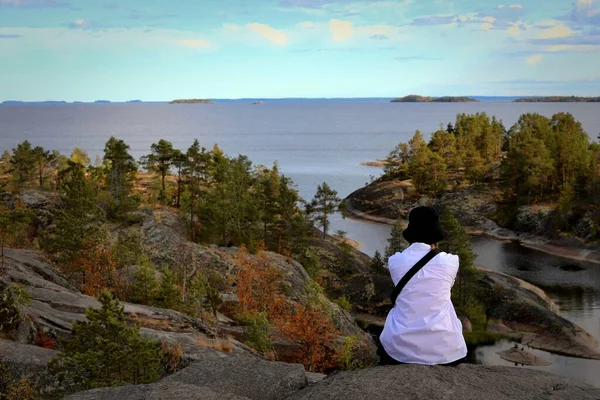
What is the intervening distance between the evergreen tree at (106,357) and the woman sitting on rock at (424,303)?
974 cm

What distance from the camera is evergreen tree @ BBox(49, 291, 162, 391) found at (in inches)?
617

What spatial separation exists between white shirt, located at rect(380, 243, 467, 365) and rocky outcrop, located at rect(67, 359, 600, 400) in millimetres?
241

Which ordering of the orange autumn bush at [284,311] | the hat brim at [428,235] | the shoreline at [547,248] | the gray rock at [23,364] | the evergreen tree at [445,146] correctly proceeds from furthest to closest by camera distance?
the evergreen tree at [445,146]
the shoreline at [547,248]
the orange autumn bush at [284,311]
the gray rock at [23,364]
the hat brim at [428,235]

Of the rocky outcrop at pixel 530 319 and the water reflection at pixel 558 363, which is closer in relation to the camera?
the water reflection at pixel 558 363

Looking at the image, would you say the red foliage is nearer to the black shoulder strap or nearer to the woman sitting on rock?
the woman sitting on rock

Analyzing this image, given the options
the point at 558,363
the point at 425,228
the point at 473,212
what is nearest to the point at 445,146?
the point at 473,212

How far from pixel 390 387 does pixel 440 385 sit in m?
0.74

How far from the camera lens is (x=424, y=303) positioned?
27.7 feet

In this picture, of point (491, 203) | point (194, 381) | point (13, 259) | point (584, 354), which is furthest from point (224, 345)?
point (491, 203)

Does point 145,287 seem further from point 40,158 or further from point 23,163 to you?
point 40,158

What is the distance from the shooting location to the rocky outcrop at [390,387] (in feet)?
26.2

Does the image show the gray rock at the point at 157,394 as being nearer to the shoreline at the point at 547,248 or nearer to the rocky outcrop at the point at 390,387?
the rocky outcrop at the point at 390,387

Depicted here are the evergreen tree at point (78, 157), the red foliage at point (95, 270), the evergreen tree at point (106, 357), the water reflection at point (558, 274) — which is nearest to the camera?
the evergreen tree at point (106, 357)

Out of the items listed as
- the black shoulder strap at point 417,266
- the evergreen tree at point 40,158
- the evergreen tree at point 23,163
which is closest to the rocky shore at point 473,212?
the evergreen tree at point 40,158
